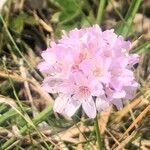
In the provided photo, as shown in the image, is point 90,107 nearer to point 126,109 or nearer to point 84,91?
point 84,91

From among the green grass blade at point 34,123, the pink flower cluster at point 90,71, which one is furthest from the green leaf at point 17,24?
the pink flower cluster at point 90,71

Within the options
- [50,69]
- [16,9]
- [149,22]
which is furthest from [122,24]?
[50,69]

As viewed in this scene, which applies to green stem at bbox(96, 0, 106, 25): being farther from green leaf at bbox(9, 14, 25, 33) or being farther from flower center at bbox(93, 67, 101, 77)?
flower center at bbox(93, 67, 101, 77)

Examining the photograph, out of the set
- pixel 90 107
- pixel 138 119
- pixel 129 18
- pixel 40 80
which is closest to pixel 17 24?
pixel 40 80

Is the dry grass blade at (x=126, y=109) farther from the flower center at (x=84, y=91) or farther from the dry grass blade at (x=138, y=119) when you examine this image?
the flower center at (x=84, y=91)

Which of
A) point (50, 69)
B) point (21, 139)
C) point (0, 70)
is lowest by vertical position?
point (21, 139)

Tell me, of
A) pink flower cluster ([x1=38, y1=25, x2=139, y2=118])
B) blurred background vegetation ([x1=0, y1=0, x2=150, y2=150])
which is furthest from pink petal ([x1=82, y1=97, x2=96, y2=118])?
blurred background vegetation ([x1=0, y1=0, x2=150, y2=150])

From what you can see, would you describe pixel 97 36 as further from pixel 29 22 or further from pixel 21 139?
pixel 29 22
